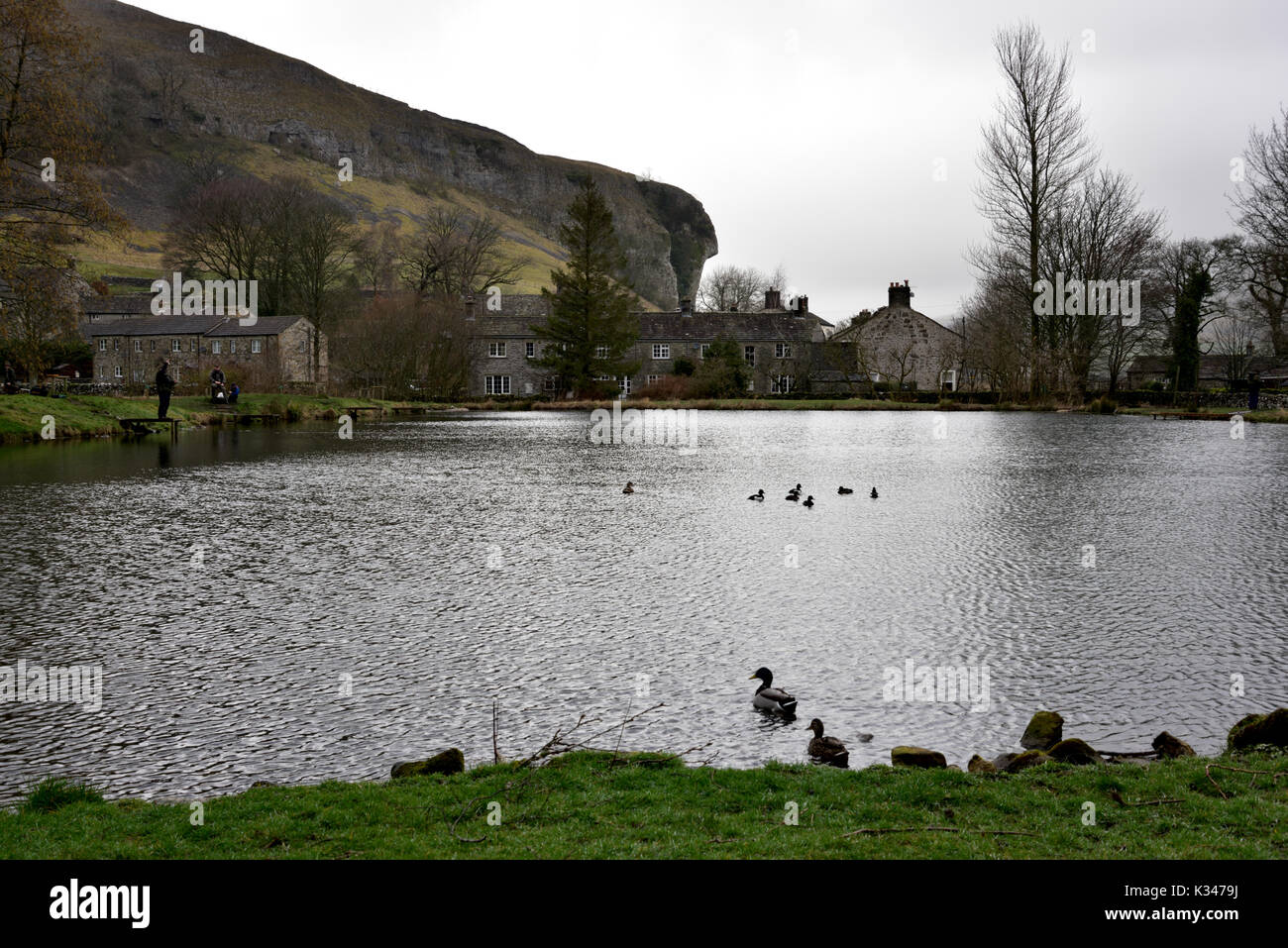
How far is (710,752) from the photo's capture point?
22.5 feet

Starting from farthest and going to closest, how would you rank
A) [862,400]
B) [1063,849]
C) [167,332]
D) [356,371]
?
[167,332], [356,371], [862,400], [1063,849]

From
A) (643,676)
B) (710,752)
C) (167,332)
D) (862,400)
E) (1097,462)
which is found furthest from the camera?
(167,332)

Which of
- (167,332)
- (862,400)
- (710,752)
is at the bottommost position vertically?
(710,752)

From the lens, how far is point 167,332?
93.5 meters

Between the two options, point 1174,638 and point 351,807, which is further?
point 1174,638

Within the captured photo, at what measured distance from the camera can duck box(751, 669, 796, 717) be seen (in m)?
7.58

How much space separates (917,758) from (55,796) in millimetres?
5549

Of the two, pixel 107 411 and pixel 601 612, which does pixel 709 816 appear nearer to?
pixel 601 612

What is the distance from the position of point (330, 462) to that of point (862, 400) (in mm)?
47369

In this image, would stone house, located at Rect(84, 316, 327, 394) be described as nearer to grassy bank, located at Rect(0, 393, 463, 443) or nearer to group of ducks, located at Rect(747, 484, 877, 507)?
grassy bank, located at Rect(0, 393, 463, 443)

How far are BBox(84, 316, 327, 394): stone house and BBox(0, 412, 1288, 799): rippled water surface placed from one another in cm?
6363

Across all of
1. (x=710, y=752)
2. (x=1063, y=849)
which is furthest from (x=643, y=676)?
(x=1063, y=849)

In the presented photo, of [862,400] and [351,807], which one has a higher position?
[862,400]

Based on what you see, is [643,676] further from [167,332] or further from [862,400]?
[167,332]
